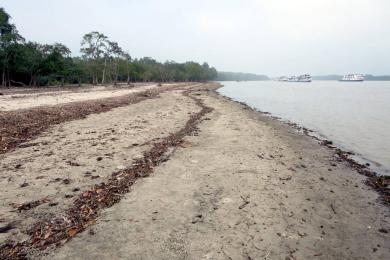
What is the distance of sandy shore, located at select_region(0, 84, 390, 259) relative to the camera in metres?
5.92

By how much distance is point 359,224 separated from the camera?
24.0 feet

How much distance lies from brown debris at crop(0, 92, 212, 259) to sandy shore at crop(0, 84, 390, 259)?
0.12 meters

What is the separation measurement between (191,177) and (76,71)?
243ft

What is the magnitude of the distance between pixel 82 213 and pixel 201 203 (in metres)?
2.75

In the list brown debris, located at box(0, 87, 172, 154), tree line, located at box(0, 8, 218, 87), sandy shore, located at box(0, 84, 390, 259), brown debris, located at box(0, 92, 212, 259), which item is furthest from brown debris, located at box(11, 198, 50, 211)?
tree line, located at box(0, 8, 218, 87)

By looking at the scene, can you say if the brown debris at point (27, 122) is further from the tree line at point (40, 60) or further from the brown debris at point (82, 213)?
the tree line at point (40, 60)

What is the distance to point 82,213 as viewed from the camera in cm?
707

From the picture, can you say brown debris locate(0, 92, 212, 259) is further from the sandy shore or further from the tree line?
the tree line

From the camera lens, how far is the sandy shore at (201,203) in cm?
592

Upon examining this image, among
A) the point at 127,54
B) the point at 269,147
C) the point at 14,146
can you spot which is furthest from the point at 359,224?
the point at 127,54

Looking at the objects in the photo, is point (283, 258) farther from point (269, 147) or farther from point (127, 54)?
point (127, 54)

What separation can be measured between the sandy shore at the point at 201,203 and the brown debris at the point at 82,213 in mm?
121

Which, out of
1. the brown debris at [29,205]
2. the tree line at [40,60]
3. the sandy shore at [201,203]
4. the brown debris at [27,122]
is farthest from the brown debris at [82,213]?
the tree line at [40,60]

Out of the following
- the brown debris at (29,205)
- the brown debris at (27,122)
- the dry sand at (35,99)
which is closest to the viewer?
the brown debris at (29,205)
